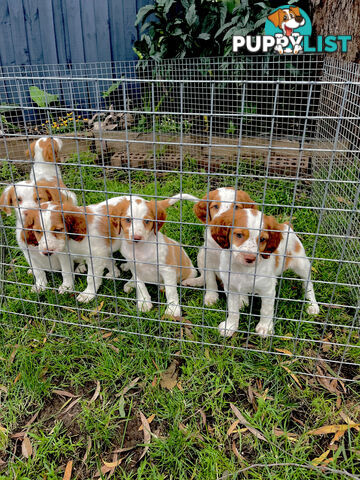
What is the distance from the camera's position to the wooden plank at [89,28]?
6652 millimetres

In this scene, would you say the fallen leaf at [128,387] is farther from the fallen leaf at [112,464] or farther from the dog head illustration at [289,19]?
the dog head illustration at [289,19]

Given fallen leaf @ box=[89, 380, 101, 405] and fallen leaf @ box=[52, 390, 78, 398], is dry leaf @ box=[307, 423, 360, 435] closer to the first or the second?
fallen leaf @ box=[89, 380, 101, 405]

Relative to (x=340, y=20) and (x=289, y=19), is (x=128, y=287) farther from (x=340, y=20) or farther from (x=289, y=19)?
(x=289, y=19)

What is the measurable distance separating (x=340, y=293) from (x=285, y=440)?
1442 mm

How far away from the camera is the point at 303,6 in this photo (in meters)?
5.19

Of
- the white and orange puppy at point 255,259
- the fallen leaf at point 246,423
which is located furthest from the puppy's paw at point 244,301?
the fallen leaf at point 246,423

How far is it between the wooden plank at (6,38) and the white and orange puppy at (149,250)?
549cm

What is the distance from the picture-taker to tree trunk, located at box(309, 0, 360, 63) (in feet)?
13.5

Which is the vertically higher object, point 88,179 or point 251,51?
point 251,51

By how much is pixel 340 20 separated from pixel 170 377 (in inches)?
165

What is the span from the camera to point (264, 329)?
9.08ft

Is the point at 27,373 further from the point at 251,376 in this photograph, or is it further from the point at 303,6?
the point at 303,6

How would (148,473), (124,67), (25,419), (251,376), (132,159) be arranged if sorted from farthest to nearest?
(124,67) → (132,159) → (251,376) → (25,419) → (148,473)

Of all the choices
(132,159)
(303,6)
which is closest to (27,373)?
(132,159)
